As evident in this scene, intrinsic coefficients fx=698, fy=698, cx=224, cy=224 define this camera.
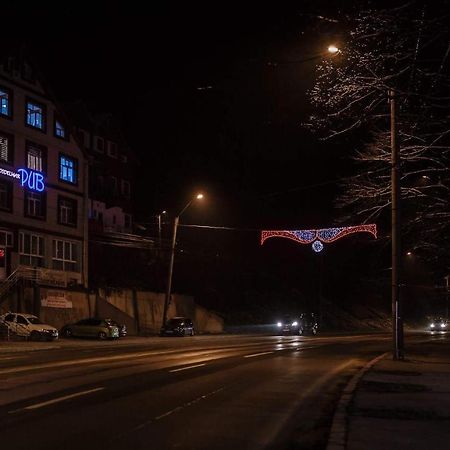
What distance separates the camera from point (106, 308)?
155 feet

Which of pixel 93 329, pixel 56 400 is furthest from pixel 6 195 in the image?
pixel 56 400

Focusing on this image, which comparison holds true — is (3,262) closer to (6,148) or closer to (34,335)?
(6,148)

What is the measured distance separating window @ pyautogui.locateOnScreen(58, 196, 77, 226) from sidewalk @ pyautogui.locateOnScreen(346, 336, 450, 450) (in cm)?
3442

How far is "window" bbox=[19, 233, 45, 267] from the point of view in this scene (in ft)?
148

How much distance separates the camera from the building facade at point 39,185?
145 feet

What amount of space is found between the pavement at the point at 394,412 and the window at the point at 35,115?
112 feet

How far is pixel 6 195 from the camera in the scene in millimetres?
44219

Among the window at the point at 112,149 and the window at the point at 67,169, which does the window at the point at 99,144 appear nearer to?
the window at the point at 112,149

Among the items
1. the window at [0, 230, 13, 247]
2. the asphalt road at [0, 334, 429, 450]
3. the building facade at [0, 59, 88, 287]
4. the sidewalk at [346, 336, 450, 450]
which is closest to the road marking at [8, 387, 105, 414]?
the asphalt road at [0, 334, 429, 450]

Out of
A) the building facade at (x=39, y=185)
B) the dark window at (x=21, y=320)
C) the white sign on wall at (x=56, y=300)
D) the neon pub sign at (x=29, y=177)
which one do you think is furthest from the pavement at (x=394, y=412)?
the building facade at (x=39, y=185)

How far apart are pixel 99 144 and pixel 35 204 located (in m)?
16.3

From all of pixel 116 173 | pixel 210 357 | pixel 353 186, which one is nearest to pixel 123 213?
pixel 116 173

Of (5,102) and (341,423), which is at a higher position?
(5,102)

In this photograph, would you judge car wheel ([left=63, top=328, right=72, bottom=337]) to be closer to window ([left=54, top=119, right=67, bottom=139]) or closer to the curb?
window ([left=54, top=119, right=67, bottom=139])
